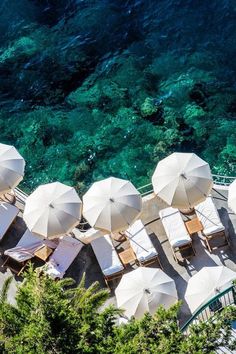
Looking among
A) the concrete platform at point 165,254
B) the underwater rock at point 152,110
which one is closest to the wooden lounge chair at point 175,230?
the concrete platform at point 165,254

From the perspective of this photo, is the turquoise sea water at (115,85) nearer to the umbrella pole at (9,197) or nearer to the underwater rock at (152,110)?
the underwater rock at (152,110)

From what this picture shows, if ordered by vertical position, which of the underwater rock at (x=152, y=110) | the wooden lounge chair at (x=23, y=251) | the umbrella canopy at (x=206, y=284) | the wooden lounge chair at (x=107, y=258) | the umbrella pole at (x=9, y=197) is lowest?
the umbrella canopy at (x=206, y=284)

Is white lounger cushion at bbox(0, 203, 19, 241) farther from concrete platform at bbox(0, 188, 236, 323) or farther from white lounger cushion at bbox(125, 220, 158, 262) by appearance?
white lounger cushion at bbox(125, 220, 158, 262)

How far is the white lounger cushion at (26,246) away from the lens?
26.7 metres

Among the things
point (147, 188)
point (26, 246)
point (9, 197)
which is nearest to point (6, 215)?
point (9, 197)

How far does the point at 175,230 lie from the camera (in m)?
26.3

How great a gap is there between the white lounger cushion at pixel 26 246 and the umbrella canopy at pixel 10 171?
2.02m

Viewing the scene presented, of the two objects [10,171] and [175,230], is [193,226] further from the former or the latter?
[10,171]

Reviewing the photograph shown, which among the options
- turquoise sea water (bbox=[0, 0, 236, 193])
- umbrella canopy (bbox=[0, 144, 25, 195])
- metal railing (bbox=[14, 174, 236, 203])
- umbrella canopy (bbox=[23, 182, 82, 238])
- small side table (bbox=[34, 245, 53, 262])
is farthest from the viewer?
turquoise sea water (bbox=[0, 0, 236, 193])

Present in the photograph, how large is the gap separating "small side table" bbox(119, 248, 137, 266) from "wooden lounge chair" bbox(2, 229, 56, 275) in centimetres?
289

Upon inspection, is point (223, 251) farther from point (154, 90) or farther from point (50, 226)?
point (154, 90)

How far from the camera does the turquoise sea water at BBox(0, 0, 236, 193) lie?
1271 inches

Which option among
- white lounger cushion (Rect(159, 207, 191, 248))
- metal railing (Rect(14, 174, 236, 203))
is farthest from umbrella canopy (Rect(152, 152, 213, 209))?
metal railing (Rect(14, 174, 236, 203))

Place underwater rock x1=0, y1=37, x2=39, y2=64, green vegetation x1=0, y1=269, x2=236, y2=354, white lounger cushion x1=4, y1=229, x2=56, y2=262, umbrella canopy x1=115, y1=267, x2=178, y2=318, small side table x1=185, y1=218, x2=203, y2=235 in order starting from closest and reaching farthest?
1. green vegetation x1=0, y1=269, x2=236, y2=354
2. umbrella canopy x1=115, y1=267, x2=178, y2=318
3. small side table x1=185, y1=218, x2=203, y2=235
4. white lounger cushion x1=4, y1=229, x2=56, y2=262
5. underwater rock x1=0, y1=37, x2=39, y2=64
